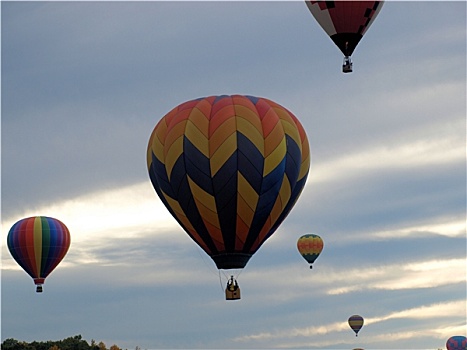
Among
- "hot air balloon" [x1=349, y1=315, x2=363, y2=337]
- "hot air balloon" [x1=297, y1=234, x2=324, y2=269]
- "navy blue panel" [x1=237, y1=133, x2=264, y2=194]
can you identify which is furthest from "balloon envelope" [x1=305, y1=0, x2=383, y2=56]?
"hot air balloon" [x1=349, y1=315, x2=363, y2=337]

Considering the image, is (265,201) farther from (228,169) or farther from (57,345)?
(57,345)

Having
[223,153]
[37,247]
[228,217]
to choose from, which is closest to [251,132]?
[223,153]

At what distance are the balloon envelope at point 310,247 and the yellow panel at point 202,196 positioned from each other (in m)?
33.7

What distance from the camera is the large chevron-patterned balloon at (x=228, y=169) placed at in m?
48.0

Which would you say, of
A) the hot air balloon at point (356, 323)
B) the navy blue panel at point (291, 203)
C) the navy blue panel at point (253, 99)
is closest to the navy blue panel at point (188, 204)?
the navy blue panel at point (291, 203)

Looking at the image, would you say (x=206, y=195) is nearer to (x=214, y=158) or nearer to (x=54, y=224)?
(x=214, y=158)

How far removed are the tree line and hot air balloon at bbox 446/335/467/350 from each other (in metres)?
31.7

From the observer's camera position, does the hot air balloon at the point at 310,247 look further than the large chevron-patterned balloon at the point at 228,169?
Yes

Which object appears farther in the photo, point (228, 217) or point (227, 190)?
point (228, 217)

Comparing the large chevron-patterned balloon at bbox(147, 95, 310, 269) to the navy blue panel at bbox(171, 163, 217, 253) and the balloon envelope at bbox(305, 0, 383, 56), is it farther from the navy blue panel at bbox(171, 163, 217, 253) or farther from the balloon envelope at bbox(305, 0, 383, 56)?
the balloon envelope at bbox(305, 0, 383, 56)

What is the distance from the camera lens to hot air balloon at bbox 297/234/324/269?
81250 millimetres

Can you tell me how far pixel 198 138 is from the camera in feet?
158

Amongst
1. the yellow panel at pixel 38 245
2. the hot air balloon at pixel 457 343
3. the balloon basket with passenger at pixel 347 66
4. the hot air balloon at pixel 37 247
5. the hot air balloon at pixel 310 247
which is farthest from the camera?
the hot air balloon at pixel 457 343

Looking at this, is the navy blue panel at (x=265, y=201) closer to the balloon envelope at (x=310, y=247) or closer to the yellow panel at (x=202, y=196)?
the yellow panel at (x=202, y=196)
